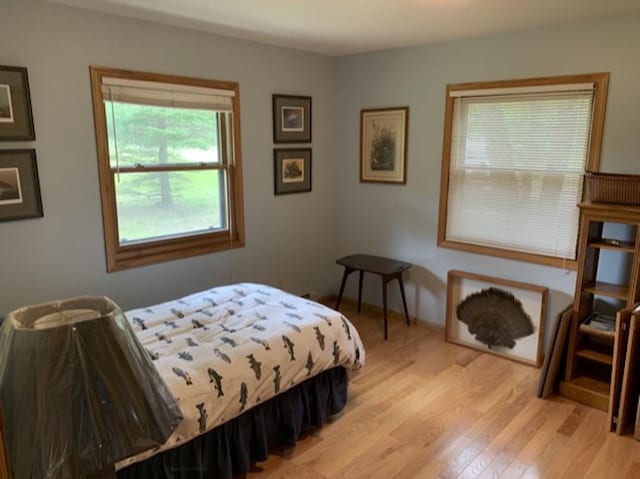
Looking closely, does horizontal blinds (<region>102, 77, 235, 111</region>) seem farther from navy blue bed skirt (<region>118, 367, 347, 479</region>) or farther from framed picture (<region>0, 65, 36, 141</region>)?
navy blue bed skirt (<region>118, 367, 347, 479</region>)

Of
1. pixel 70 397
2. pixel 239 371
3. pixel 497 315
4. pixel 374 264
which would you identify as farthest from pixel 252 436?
pixel 497 315

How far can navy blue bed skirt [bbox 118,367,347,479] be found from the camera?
192cm

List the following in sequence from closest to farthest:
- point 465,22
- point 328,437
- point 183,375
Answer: point 183,375, point 328,437, point 465,22

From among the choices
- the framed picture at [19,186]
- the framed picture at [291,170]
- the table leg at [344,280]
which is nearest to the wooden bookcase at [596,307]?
the table leg at [344,280]

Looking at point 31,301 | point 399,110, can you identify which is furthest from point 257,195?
point 31,301

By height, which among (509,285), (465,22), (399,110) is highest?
(465,22)

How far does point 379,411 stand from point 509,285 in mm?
1412

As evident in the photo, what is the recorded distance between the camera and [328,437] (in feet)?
8.23

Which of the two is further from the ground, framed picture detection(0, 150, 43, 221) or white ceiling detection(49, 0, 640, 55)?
white ceiling detection(49, 0, 640, 55)

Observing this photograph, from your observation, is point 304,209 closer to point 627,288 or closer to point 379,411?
point 379,411

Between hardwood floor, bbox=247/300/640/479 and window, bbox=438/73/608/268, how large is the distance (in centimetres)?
95

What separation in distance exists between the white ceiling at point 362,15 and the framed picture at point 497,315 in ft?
5.82

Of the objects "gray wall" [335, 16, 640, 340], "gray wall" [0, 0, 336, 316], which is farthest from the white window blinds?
"gray wall" [0, 0, 336, 316]

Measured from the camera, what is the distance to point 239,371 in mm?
2115
